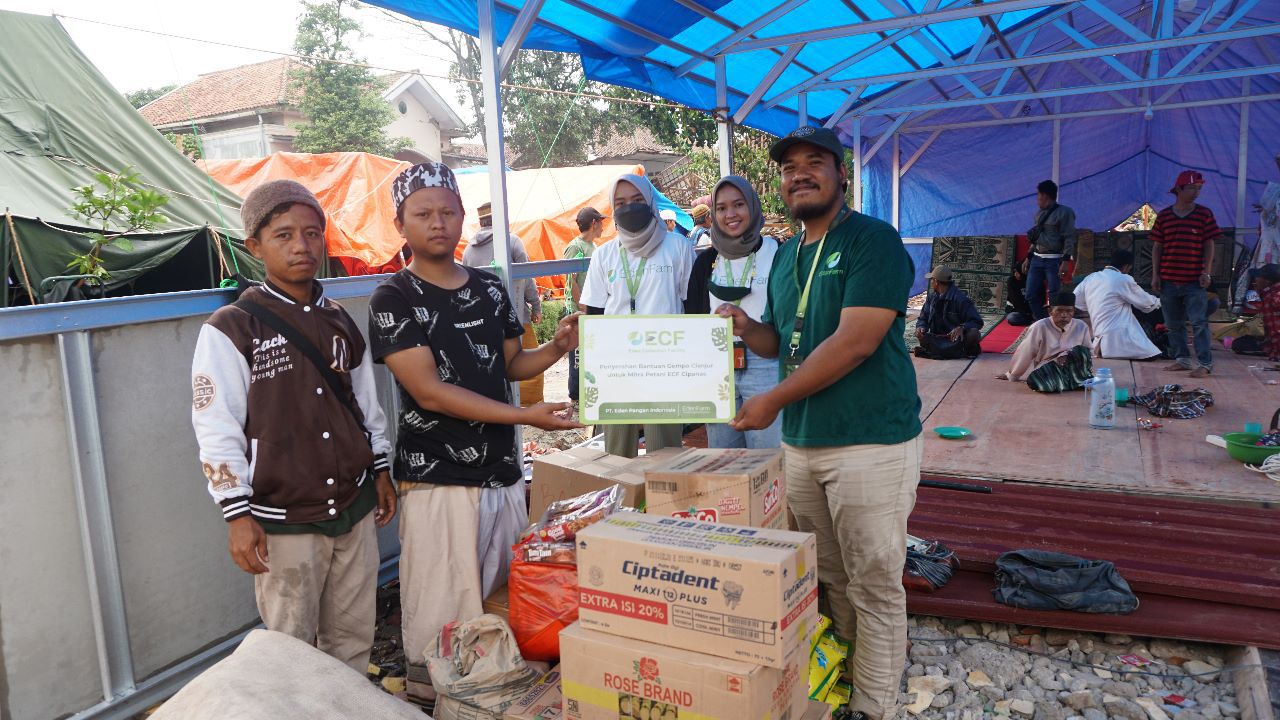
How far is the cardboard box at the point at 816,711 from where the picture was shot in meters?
2.44

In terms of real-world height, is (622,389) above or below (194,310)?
below

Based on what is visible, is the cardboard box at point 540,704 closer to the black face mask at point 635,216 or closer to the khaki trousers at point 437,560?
the khaki trousers at point 437,560

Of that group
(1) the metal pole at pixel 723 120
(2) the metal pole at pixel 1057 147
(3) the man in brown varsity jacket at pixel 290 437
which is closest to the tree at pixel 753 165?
(2) the metal pole at pixel 1057 147

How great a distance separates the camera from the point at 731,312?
301cm

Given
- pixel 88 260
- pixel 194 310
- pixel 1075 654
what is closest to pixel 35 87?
pixel 88 260

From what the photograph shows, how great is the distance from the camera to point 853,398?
9.11 ft

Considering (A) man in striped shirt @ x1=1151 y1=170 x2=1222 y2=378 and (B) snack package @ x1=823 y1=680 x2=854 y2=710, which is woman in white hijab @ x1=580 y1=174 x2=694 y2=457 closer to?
(B) snack package @ x1=823 y1=680 x2=854 y2=710

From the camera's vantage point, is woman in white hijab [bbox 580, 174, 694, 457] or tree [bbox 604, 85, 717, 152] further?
tree [bbox 604, 85, 717, 152]

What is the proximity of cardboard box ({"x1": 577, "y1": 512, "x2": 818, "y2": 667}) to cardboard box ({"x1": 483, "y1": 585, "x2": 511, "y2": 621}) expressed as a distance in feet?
2.64

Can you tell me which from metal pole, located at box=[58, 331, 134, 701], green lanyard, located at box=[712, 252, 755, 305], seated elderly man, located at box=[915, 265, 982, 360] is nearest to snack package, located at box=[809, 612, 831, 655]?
green lanyard, located at box=[712, 252, 755, 305]

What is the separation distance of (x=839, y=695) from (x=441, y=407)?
1.83m

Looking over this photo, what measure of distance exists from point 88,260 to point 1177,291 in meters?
10.5

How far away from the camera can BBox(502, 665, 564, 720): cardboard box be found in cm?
254

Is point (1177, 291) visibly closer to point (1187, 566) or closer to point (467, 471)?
point (1187, 566)
